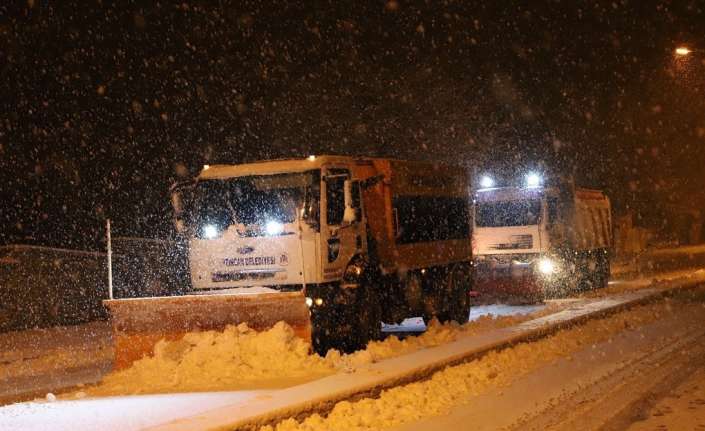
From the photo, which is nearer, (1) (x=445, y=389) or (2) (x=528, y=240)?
(1) (x=445, y=389)

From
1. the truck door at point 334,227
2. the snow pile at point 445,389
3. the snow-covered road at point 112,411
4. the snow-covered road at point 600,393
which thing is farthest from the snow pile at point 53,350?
the snow-covered road at point 600,393

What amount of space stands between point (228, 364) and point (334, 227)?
317 centimetres

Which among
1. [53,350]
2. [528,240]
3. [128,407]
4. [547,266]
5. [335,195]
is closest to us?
[128,407]

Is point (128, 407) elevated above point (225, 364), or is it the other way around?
point (225, 364)

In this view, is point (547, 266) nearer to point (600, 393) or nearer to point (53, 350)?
point (53, 350)

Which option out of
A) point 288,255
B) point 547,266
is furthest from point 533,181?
point 288,255

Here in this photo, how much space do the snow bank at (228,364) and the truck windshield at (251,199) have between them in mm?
2280

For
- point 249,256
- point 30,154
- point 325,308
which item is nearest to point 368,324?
point 325,308

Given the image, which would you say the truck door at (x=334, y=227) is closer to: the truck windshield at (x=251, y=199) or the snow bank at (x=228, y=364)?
the truck windshield at (x=251, y=199)

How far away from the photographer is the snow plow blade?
1153cm

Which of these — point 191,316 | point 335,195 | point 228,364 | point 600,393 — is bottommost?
point 600,393

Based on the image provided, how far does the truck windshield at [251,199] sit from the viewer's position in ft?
42.5

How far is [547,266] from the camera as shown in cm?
2356

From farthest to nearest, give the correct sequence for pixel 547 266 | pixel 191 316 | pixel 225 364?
pixel 547 266 < pixel 191 316 < pixel 225 364
